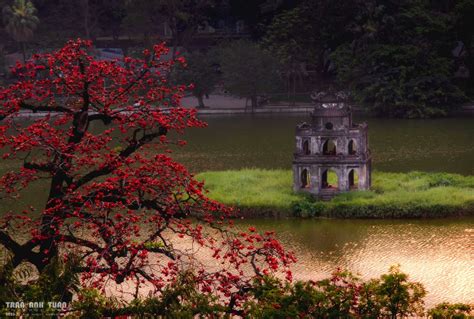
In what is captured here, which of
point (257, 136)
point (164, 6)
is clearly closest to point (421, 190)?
point (257, 136)

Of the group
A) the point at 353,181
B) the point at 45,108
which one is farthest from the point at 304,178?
the point at 45,108

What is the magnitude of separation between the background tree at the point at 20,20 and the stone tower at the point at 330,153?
56.5 meters

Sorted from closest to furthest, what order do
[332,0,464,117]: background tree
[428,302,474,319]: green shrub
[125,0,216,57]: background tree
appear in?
[428,302,474,319]: green shrub < [332,0,464,117]: background tree < [125,0,216,57]: background tree

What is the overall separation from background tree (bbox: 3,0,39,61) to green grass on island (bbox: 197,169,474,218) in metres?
52.6

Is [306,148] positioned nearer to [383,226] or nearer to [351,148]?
[351,148]

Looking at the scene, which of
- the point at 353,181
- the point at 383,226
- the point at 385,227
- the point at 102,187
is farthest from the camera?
the point at 353,181

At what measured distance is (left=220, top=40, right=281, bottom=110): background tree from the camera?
288 feet

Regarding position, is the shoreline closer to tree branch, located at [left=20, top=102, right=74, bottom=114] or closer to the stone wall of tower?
the stone wall of tower

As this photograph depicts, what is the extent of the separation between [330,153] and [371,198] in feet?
13.4

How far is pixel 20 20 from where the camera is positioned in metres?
94.1

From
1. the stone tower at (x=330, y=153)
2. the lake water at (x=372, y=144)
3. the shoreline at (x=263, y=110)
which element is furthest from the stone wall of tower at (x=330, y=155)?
the shoreline at (x=263, y=110)

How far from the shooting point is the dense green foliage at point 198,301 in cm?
1638

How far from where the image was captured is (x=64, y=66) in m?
19.4

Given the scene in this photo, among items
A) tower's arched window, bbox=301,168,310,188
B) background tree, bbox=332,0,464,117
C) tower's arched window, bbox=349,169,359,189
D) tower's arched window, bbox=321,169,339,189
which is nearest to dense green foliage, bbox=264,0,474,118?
background tree, bbox=332,0,464,117
